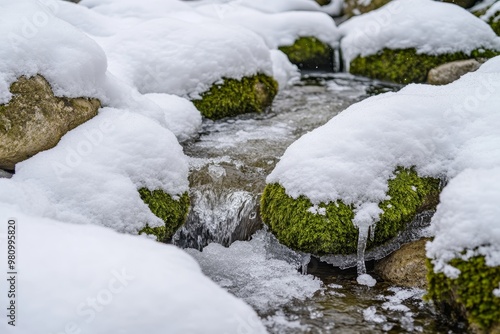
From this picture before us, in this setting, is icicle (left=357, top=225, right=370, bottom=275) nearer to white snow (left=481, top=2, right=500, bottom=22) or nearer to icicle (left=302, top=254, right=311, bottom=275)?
icicle (left=302, top=254, right=311, bottom=275)

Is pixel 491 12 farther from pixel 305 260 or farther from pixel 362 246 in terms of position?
pixel 305 260

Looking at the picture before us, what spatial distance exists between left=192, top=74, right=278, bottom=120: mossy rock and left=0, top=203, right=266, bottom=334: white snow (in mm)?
4247

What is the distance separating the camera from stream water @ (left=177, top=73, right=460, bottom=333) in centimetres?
304

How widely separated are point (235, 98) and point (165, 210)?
3374mm

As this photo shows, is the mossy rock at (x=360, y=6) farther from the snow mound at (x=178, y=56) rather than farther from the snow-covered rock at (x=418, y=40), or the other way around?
the snow mound at (x=178, y=56)

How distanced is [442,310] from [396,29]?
743cm

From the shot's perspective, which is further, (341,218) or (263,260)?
(263,260)

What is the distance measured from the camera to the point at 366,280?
358cm

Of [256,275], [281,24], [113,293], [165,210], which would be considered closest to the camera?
[113,293]

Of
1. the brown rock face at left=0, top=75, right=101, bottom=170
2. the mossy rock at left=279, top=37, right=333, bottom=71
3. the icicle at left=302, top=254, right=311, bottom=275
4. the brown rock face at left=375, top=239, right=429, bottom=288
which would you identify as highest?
the brown rock face at left=0, top=75, right=101, bottom=170

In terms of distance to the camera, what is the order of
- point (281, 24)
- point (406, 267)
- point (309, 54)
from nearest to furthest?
point (406, 267) < point (309, 54) < point (281, 24)

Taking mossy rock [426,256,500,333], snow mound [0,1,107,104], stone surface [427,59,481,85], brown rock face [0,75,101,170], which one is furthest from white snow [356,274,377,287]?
stone surface [427,59,481,85]

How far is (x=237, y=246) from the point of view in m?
4.10

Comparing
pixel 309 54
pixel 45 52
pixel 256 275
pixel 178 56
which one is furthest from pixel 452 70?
pixel 45 52
